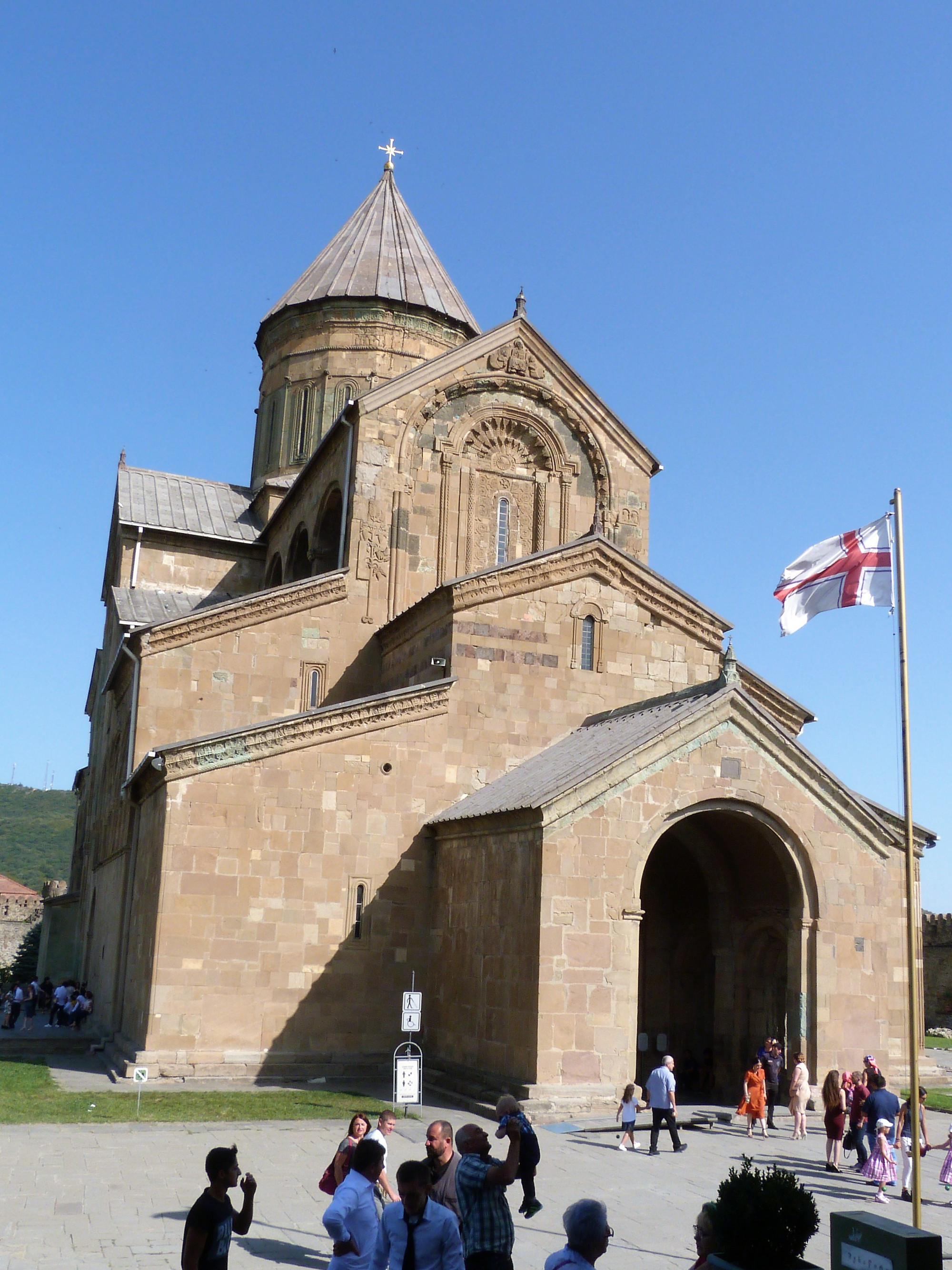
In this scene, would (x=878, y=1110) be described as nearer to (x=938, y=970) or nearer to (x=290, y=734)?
(x=290, y=734)

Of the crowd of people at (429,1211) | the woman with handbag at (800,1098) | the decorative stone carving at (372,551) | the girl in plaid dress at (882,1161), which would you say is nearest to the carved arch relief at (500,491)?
the decorative stone carving at (372,551)

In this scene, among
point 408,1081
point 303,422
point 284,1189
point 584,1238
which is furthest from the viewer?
point 303,422

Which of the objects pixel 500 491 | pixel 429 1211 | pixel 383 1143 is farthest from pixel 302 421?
pixel 429 1211

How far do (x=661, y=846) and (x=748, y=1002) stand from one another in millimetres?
3190

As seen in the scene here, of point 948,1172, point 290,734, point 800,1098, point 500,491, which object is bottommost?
point 948,1172

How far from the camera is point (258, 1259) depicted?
9.06 metres

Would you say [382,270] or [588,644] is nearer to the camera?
[588,644]

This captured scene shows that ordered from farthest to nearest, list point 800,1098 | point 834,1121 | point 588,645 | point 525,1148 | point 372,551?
point 372,551
point 588,645
point 800,1098
point 834,1121
point 525,1148

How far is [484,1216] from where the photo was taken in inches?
269

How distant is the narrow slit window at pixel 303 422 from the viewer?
33438mm

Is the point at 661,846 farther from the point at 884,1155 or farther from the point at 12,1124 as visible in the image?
the point at 12,1124

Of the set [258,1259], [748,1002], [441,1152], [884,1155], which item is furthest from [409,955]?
[441,1152]

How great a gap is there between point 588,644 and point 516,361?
278 inches

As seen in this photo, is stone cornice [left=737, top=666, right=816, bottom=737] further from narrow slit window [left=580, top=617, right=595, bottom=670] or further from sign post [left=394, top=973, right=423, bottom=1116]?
sign post [left=394, top=973, right=423, bottom=1116]
